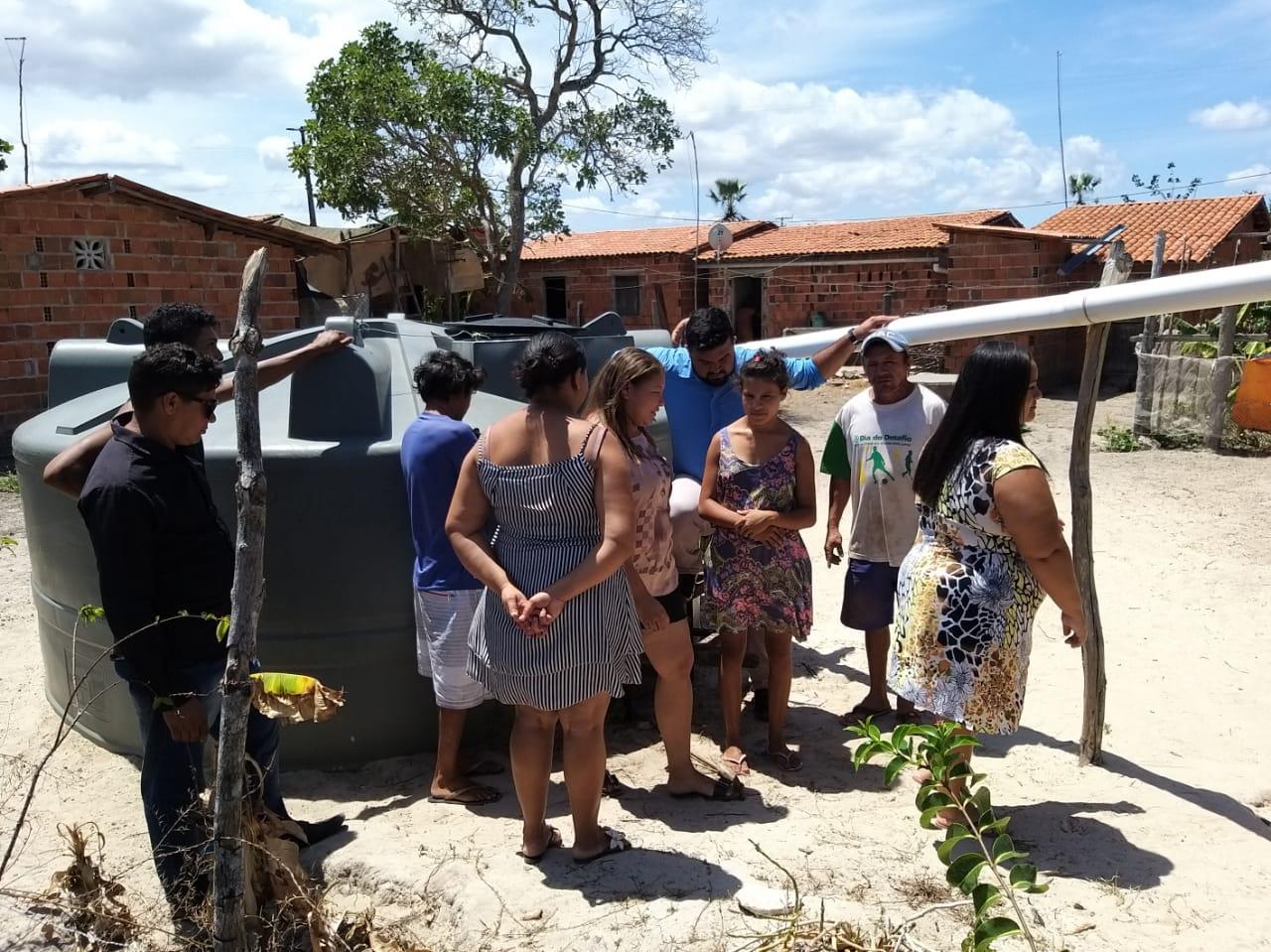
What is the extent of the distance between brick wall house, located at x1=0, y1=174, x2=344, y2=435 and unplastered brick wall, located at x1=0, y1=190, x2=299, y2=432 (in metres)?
0.01

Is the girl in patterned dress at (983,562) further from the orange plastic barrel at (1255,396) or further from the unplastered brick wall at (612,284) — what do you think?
the unplastered brick wall at (612,284)

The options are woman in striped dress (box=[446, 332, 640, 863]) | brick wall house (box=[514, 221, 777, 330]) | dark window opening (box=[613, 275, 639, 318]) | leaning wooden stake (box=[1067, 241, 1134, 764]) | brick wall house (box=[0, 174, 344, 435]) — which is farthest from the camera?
dark window opening (box=[613, 275, 639, 318])

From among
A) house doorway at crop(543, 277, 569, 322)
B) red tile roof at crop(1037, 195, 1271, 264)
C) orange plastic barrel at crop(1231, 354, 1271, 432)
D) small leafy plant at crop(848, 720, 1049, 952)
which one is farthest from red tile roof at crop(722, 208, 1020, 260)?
small leafy plant at crop(848, 720, 1049, 952)

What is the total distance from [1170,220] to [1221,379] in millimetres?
11104

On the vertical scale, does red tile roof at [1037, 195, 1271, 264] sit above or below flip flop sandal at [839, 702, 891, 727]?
above

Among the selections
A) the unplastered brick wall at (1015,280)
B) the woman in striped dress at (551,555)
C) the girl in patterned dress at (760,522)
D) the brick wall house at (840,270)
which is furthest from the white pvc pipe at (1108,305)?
the brick wall house at (840,270)

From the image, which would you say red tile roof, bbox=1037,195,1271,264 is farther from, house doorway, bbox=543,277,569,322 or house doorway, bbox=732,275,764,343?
house doorway, bbox=543,277,569,322

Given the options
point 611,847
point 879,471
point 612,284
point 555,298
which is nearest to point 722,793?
point 611,847

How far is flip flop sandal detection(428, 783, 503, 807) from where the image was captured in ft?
11.5

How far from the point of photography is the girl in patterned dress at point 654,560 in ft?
10.1

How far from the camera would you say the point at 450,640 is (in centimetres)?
Result: 348

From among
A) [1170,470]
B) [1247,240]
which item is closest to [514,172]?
[1170,470]

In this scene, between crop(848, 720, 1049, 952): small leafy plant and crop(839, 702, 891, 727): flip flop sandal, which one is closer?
crop(848, 720, 1049, 952): small leafy plant

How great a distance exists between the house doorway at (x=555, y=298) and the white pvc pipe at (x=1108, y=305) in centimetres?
2253
